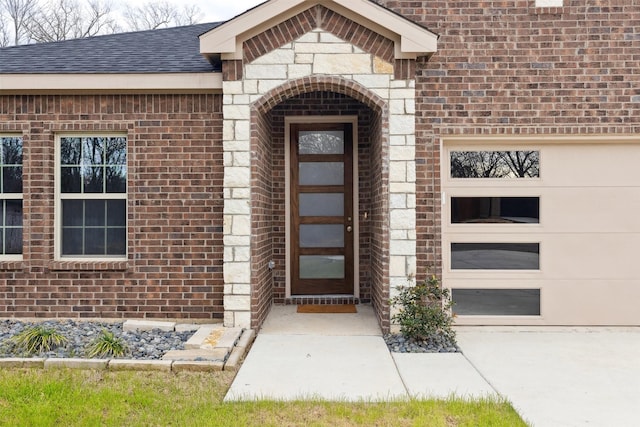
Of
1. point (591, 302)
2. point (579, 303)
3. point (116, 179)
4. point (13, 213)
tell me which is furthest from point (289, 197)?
point (591, 302)

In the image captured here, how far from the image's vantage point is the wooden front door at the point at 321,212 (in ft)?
23.2

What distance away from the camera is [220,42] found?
546 centimetres

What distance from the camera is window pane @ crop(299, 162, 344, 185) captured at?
23.4 feet

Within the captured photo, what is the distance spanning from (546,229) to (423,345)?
2.41 m

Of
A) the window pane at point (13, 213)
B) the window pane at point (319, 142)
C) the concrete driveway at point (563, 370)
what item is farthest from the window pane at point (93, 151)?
the concrete driveway at point (563, 370)

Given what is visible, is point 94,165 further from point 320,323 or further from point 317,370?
point 317,370

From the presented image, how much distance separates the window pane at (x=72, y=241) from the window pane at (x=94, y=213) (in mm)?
177

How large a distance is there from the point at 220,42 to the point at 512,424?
4828 mm

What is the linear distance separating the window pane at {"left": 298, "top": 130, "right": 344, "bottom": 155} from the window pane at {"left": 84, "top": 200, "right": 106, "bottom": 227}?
290cm

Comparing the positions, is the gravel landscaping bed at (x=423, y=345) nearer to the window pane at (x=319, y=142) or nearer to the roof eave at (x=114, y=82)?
the window pane at (x=319, y=142)

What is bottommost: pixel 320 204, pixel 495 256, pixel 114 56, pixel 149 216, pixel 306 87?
pixel 495 256

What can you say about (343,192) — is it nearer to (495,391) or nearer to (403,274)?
(403,274)

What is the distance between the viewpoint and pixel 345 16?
555 cm

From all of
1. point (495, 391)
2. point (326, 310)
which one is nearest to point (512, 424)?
point (495, 391)
